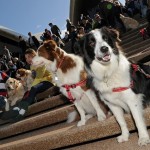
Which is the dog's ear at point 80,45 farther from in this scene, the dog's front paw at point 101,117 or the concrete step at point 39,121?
the concrete step at point 39,121

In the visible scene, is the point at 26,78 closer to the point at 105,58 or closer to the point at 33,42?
the point at 105,58

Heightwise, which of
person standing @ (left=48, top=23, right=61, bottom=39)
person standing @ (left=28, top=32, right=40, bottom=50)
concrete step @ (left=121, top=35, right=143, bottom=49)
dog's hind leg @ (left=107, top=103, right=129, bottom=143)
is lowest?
dog's hind leg @ (left=107, top=103, right=129, bottom=143)

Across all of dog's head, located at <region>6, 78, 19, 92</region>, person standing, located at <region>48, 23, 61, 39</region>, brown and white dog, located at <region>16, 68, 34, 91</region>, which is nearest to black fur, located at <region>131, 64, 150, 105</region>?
brown and white dog, located at <region>16, 68, 34, 91</region>

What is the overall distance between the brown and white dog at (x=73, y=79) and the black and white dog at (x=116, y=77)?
34.9 inches

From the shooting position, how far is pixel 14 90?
842cm

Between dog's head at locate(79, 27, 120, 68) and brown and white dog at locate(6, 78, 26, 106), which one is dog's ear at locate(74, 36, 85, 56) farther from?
brown and white dog at locate(6, 78, 26, 106)

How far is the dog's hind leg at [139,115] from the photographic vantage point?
330 cm

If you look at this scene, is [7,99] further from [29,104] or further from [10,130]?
[10,130]

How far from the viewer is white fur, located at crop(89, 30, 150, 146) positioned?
11.1 ft

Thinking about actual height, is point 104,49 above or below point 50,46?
below

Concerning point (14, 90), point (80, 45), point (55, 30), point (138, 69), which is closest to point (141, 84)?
point (138, 69)

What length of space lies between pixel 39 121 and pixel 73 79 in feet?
3.93

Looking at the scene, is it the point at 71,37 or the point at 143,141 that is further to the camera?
the point at 71,37

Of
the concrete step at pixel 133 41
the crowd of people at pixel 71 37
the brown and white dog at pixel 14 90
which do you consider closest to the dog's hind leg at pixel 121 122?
the crowd of people at pixel 71 37
